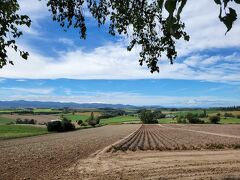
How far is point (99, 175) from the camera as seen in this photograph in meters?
17.5

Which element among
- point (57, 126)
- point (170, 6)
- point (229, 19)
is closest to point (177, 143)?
point (229, 19)

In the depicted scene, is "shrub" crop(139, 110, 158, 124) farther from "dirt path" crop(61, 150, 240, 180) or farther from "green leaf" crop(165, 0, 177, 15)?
"green leaf" crop(165, 0, 177, 15)

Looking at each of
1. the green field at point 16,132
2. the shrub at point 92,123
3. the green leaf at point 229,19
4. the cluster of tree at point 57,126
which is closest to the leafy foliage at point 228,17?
the green leaf at point 229,19

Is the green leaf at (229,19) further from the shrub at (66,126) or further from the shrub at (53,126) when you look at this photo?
the shrub at (66,126)

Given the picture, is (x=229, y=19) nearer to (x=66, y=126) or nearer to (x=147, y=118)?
(x=66, y=126)

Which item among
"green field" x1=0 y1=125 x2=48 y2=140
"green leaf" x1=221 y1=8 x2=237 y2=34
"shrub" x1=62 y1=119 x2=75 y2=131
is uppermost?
"green leaf" x1=221 y1=8 x2=237 y2=34

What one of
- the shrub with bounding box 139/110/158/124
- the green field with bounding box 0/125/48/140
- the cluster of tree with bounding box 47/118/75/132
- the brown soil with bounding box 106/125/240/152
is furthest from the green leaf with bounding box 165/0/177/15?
the shrub with bounding box 139/110/158/124

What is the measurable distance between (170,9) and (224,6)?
15.0 inches

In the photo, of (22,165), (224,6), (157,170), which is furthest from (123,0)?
(22,165)

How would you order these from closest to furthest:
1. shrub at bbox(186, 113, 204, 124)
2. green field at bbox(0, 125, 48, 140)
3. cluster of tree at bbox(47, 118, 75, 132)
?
green field at bbox(0, 125, 48, 140) → cluster of tree at bbox(47, 118, 75, 132) → shrub at bbox(186, 113, 204, 124)

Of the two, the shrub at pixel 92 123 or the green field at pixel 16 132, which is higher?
Answer: the shrub at pixel 92 123

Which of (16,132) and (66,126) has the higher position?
(66,126)

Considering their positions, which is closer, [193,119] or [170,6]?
[170,6]

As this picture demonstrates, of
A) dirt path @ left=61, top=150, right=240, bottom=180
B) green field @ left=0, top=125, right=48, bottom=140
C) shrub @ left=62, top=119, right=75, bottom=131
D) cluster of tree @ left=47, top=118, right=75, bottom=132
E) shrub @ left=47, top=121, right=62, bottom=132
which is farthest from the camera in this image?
shrub @ left=62, top=119, right=75, bottom=131
